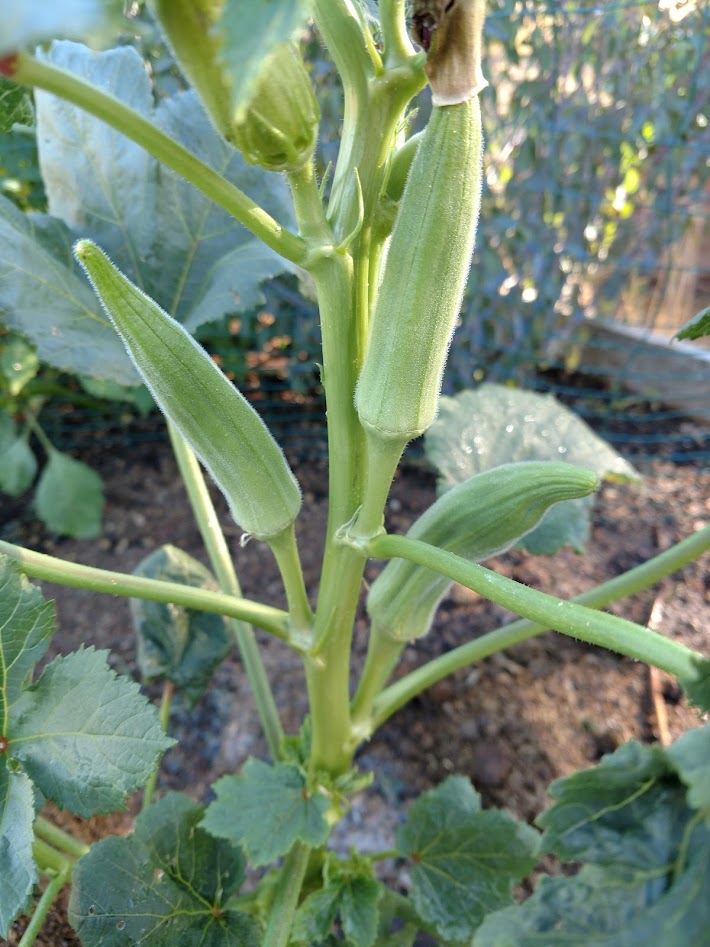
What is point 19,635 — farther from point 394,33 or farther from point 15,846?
point 394,33

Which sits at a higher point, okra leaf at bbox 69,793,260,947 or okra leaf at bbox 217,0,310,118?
okra leaf at bbox 217,0,310,118

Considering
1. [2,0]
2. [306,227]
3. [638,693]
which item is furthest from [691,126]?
[2,0]

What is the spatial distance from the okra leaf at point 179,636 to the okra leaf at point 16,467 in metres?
1.07

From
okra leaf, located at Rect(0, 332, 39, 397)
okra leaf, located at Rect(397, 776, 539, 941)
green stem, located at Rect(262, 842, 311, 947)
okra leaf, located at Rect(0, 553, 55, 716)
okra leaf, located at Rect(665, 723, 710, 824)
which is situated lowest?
green stem, located at Rect(262, 842, 311, 947)

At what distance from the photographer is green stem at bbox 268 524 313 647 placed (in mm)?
956

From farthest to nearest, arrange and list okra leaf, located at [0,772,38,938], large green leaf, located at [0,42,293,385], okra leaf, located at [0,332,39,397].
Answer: okra leaf, located at [0,332,39,397]
large green leaf, located at [0,42,293,385]
okra leaf, located at [0,772,38,938]

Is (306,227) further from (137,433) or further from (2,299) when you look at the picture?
(137,433)

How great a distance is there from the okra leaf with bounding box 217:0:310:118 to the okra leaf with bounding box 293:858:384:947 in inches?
38.7

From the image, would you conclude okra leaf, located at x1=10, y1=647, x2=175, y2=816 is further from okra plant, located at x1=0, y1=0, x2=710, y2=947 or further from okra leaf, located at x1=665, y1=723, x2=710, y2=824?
okra leaf, located at x1=665, y1=723, x2=710, y2=824

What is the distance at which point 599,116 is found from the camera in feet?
7.47

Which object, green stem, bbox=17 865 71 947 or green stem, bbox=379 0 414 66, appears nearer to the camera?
green stem, bbox=379 0 414 66

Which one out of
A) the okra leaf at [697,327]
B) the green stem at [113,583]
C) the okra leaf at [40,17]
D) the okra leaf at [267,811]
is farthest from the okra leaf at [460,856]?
the okra leaf at [40,17]

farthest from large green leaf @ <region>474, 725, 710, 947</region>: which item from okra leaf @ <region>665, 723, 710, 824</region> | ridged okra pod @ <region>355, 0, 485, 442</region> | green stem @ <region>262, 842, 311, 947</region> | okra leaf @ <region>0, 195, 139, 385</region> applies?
okra leaf @ <region>0, 195, 139, 385</region>

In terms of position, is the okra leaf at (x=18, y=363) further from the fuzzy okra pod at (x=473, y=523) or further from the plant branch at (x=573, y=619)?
the plant branch at (x=573, y=619)
